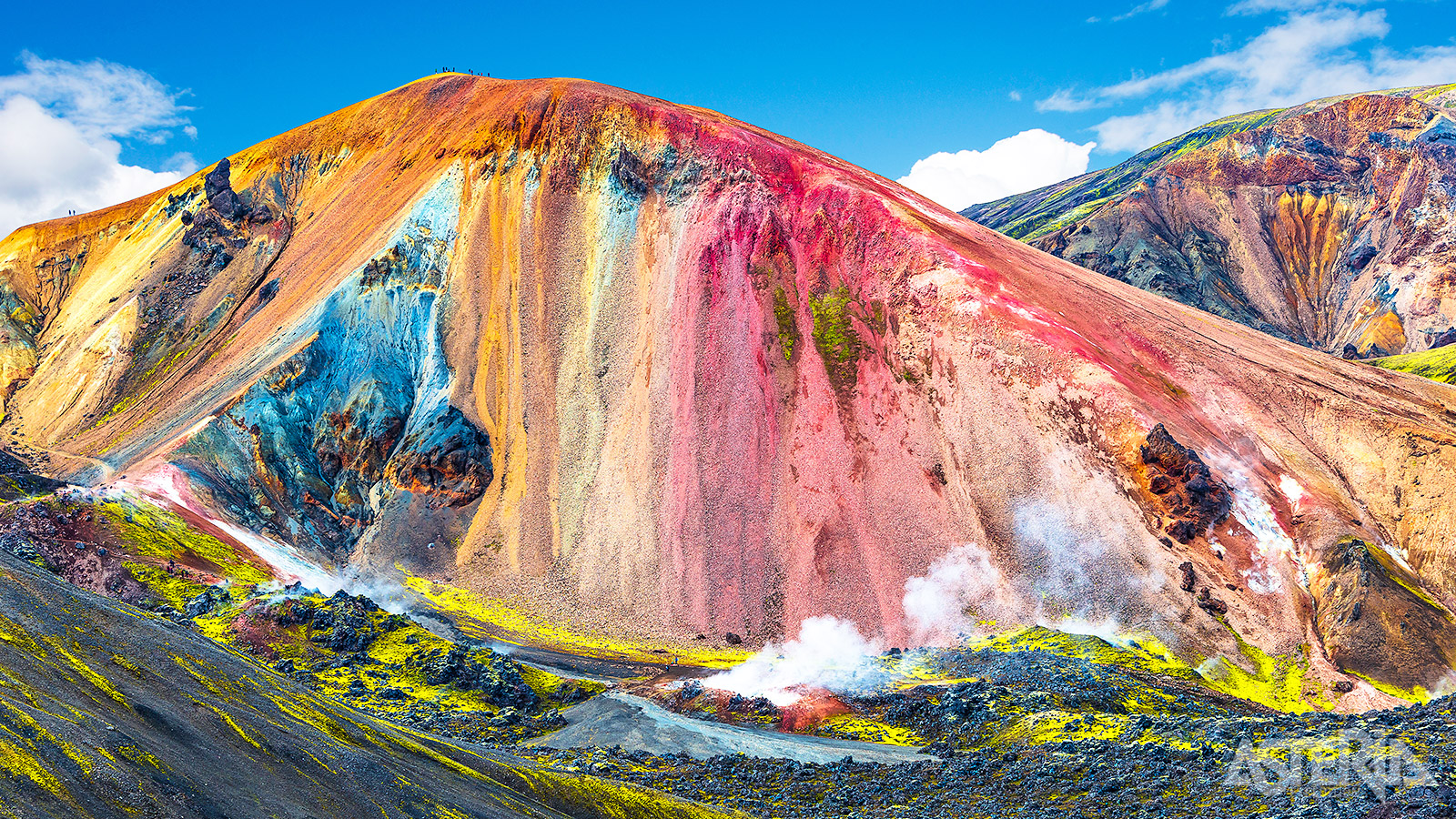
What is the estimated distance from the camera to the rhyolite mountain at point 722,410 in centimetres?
3691

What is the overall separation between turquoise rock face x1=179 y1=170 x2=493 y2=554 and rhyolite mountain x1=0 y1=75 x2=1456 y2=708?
0.63 feet

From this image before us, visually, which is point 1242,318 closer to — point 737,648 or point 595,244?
point 595,244

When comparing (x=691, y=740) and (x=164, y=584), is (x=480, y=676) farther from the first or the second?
(x=164, y=584)

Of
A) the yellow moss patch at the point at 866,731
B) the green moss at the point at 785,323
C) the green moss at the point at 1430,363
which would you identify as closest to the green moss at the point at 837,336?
the green moss at the point at 785,323

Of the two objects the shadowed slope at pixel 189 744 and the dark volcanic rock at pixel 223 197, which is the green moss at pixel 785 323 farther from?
the dark volcanic rock at pixel 223 197

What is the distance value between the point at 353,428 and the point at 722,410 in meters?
21.7

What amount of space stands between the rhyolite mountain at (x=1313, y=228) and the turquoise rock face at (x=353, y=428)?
87.7m

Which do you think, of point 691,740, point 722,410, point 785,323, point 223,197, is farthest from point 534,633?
point 223,197

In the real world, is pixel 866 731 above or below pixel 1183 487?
below

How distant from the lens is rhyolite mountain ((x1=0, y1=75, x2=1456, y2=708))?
36.9 m

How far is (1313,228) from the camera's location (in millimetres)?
113438

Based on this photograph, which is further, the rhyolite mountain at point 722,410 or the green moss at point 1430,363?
the green moss at point 1430,363

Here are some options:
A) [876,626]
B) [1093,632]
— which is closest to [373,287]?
[876,626]

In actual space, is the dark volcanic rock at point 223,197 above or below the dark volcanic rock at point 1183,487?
above
